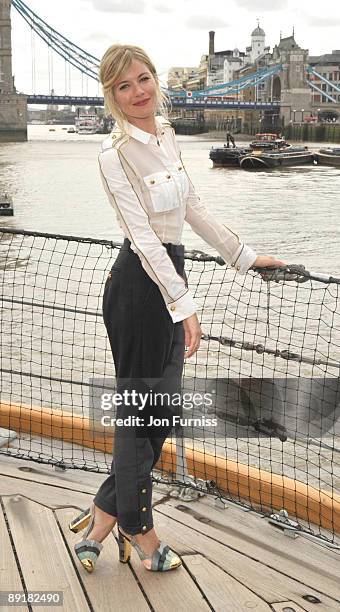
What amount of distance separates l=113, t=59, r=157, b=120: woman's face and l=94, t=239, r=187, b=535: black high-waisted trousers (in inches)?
14.0

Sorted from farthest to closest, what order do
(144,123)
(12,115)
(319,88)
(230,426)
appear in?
1. (319,88)
2. (12,115)
3. (230,426)
4. (144,123)

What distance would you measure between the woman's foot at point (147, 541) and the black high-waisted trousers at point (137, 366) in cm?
3

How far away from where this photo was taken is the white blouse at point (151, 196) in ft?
6.62

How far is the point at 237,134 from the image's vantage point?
308 feet

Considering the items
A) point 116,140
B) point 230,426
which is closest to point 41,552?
point 116,140

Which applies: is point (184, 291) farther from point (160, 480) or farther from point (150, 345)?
point (160, 480)

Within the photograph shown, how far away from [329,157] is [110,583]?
43.1 m

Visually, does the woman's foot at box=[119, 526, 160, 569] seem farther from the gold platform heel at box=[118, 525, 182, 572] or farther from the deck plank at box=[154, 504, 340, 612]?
the deck plank at box=[154, 504, 340, 612]

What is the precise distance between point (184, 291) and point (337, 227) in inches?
690

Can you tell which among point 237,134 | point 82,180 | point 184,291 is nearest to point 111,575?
point 184,291

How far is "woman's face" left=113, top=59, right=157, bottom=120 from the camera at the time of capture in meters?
2.06

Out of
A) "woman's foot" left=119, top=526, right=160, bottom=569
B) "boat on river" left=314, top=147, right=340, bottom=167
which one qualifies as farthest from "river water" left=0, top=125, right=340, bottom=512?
"boat on river" left=314, top=147, right=340, bottom=167

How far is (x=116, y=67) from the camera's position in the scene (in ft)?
6.72

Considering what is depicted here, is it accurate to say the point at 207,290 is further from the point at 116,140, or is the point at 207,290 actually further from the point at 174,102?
the point at 174,102
